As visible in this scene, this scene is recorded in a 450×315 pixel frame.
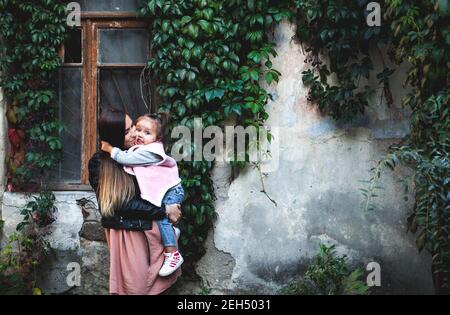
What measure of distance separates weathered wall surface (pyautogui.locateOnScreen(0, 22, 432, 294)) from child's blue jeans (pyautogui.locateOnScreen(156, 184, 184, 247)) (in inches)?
50.2

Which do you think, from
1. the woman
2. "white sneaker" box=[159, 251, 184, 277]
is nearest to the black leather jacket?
the woman

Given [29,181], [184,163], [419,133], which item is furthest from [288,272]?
[29,181]

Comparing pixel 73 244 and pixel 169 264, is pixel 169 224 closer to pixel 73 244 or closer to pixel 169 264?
pixel 169 264

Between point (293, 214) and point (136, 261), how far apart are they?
186cm

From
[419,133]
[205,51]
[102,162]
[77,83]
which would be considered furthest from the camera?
[77,83]

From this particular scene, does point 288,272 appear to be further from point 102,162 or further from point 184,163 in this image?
point 102,162

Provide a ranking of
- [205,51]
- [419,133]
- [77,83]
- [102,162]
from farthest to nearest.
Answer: [77,83], [205,51], [419,133], [102,162]

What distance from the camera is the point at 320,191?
5309 mm

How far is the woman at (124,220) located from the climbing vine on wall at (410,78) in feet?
5.43

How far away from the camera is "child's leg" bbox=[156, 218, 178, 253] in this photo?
405cm

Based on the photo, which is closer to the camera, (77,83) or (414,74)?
(414,74)

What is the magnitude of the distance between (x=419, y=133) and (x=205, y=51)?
202cm

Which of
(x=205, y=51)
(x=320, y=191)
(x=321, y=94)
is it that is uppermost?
(x=205, y=51)

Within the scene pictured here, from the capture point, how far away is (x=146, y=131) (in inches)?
161
